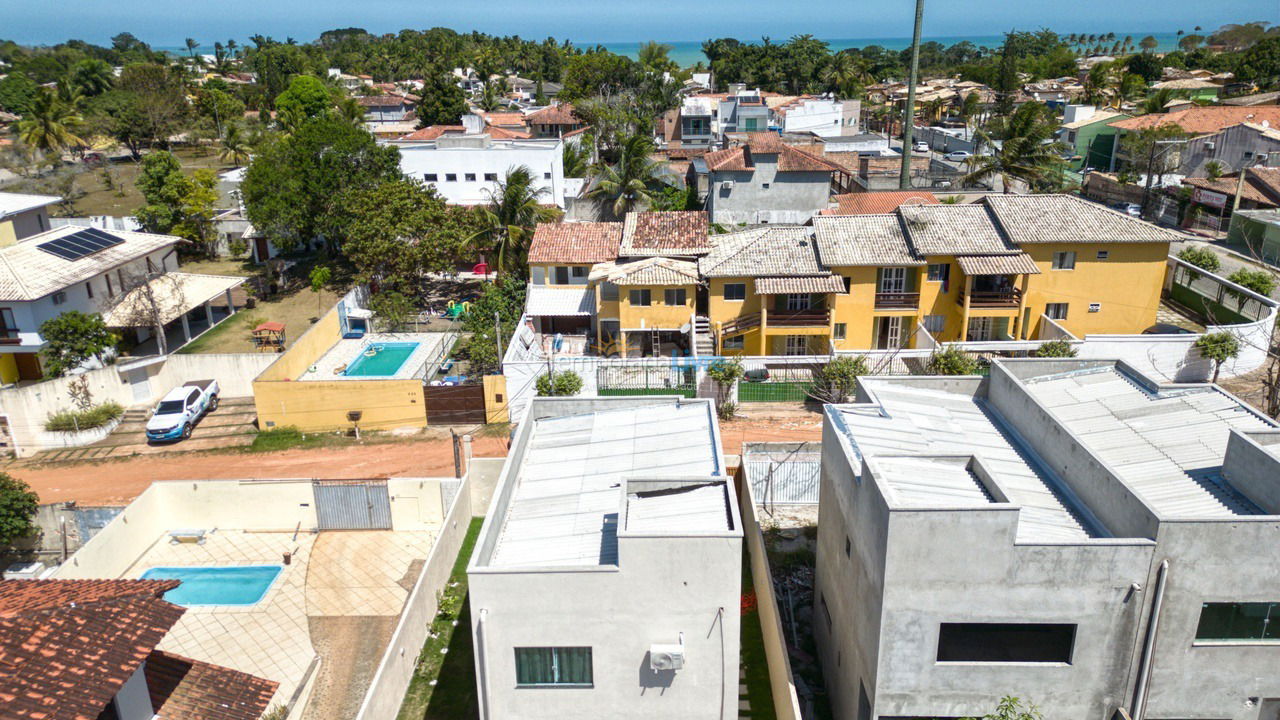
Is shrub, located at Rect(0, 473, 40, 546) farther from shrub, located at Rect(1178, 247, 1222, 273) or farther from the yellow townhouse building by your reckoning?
shrub, located at Rect(1178, 247, 1222, 273)

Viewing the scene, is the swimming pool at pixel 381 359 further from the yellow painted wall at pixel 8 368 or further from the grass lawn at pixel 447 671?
the grass lawn at pixel 447 671

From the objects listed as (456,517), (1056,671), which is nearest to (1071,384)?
(1056,671)

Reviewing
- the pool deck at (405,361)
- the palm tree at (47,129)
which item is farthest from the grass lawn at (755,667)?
the palm tree at (47,129)

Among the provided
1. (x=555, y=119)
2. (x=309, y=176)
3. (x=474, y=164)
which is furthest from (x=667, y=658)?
(x=555, y=119)

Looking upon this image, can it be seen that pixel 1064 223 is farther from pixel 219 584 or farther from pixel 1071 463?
pixel 219 584

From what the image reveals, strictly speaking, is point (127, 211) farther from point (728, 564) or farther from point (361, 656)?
point (728, 564)

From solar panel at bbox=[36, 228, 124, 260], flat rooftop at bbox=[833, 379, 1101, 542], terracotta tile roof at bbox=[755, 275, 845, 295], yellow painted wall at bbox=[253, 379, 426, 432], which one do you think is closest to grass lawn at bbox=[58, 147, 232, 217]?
solar panel at bbox=[36, 228, 124, 260]
